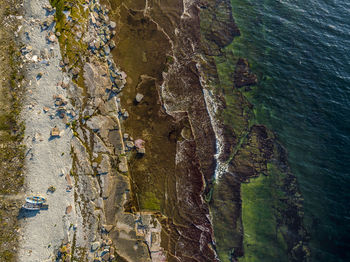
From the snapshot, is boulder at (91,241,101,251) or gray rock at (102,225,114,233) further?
gray rock at (102,225,114,233)

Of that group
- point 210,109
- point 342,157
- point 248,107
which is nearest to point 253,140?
point 248,107

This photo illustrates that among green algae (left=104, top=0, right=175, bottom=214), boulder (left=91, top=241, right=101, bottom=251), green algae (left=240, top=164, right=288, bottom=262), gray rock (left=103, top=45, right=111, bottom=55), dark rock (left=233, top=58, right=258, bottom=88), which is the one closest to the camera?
boulder (left=91, top=241, right=101, bottom=251)

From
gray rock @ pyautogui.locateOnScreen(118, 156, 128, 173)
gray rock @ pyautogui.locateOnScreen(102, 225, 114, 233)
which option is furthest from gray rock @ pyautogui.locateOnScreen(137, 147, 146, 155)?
gray rock @ pyautogui.locateOnScreen(102, 225, 114, 233)

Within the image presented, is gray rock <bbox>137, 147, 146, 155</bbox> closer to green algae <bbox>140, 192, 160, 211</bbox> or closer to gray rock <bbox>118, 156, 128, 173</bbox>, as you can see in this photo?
gray rock <bbox>118, 156, 128, 173</bbox>

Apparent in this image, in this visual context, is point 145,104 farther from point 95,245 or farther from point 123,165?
point 95,245

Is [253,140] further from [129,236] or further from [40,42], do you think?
[40,42]

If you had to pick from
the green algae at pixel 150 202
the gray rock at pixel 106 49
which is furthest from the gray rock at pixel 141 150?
the gray rock at pixel 106 49
